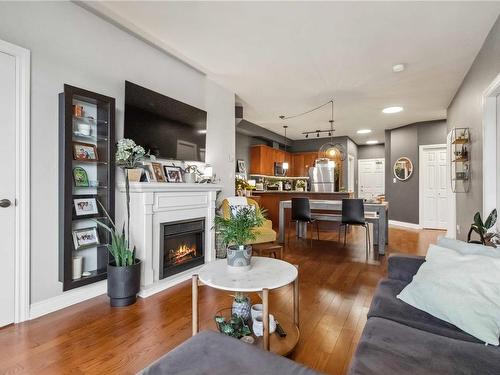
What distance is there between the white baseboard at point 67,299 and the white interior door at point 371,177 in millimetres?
9467

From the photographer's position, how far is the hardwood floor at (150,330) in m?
1.61

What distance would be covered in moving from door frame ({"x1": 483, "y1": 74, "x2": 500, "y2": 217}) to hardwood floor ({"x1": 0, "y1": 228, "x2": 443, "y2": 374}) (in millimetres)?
1437

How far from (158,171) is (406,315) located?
104 inches

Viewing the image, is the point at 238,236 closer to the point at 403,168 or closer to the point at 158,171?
the point at 158,171

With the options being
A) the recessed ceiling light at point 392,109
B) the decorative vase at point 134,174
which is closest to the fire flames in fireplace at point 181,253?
the decorative vase at point 134,174

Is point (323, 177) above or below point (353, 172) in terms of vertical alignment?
below

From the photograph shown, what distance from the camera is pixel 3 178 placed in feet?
6.55

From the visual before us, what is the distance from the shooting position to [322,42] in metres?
2.97

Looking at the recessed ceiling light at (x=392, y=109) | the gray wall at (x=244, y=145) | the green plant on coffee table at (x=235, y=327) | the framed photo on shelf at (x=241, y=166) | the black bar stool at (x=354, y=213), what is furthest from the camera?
the gray wall at (x=244, y=145)

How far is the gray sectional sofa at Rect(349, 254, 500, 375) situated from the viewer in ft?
3.16

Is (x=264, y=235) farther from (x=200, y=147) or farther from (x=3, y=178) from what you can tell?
(x=3, y=178)

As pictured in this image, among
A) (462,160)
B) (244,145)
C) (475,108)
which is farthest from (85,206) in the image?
(244,145)

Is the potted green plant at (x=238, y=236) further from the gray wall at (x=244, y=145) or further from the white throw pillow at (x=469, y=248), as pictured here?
the gray wall at (x=244, y=145)

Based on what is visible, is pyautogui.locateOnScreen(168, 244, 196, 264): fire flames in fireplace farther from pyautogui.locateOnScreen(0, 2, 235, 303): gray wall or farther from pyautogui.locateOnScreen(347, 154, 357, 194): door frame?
pyautogui.locateOnScreen(347, 154, 357, 194): door frame
